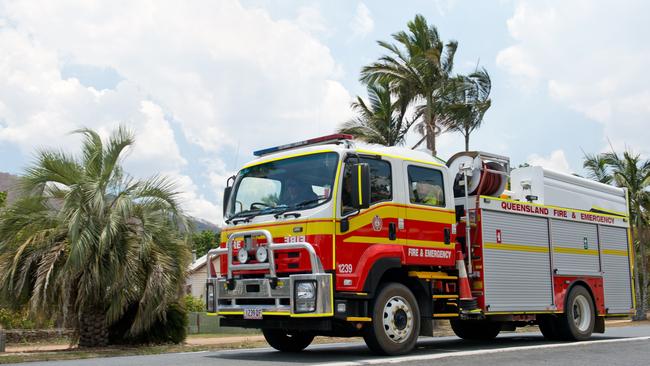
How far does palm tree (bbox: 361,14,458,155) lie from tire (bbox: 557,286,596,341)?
11.7m

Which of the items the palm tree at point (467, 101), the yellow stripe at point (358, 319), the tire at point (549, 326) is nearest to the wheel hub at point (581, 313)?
the tire at point (549, 326)

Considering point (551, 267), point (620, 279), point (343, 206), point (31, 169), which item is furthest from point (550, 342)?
point (31, 169)

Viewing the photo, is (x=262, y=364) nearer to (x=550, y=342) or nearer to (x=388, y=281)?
(x=388, y=281)

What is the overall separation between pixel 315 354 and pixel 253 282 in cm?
181

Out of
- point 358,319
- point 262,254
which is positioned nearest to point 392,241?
point 358,319

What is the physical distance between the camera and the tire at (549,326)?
1370cm

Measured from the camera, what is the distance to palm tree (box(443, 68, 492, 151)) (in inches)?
1019

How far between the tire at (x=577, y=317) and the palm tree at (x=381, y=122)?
43.9 feet

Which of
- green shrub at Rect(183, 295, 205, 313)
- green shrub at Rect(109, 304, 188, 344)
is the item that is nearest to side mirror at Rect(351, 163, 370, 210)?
green shrub at Rect(109, 304, 188, 344)

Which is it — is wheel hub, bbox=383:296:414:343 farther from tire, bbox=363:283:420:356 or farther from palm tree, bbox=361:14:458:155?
palm tree, bbox=361:14:458:155

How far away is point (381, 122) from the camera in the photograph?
2731 cm

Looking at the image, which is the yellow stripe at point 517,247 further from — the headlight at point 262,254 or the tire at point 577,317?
the headlight at point 262,254

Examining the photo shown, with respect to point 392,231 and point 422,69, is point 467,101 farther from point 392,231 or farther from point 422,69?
point 392,231

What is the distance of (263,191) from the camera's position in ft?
35.9
